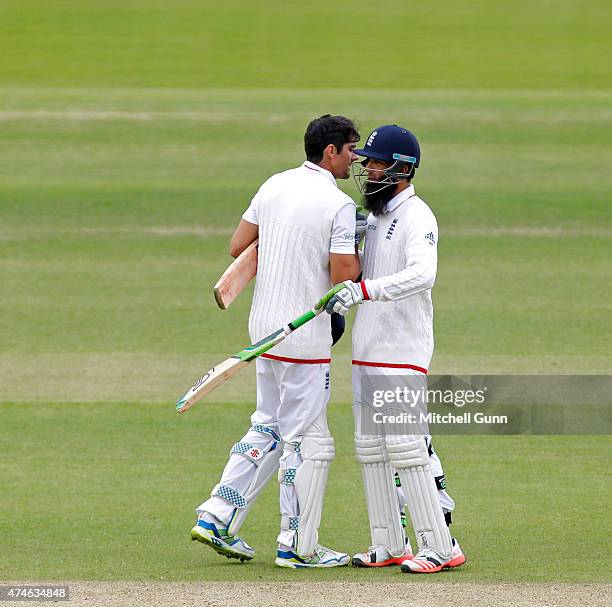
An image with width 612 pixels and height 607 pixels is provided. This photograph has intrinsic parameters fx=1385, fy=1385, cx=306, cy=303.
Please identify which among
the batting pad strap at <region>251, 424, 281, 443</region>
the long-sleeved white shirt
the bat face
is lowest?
the batting pad strap at <region>251, 424, 281, 443</region>

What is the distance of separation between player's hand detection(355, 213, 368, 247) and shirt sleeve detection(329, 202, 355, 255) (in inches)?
6.9

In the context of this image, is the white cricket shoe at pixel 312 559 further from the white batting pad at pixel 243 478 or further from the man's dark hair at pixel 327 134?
the man's dark hair at pixel 327 134

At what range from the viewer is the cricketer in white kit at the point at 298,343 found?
574 cm

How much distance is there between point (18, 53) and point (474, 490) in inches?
979

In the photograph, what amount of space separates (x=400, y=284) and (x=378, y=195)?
531 millimetres

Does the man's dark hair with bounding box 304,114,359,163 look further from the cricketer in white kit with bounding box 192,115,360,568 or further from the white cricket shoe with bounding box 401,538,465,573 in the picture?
the white cricket shoe with bounding box 401,538,465,573

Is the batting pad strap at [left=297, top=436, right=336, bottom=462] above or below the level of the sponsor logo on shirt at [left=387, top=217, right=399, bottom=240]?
below

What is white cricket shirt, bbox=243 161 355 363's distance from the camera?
5727 mm

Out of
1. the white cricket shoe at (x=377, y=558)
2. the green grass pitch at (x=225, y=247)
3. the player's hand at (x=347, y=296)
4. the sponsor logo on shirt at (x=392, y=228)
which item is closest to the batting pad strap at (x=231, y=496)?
the green grass pitch at (x=225, y=247)

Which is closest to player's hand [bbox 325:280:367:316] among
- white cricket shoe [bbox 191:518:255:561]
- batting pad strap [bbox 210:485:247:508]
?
batting pad strap [bbox 210:485:247:508]

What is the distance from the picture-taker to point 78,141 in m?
20.0

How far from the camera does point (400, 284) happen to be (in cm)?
543

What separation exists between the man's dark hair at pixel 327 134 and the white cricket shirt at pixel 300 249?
8 cm

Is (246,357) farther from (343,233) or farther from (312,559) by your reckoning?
(312,559)
